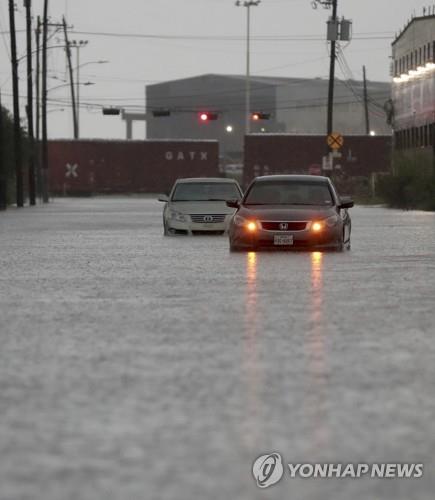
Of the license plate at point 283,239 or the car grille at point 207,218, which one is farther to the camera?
the car grille at point 207,218

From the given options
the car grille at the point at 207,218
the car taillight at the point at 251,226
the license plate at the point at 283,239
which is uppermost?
the car taillight at the point at 251,226

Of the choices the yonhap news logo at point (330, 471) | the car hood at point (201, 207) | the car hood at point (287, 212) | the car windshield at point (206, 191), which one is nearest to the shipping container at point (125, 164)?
the car windshield at point (206, 191)

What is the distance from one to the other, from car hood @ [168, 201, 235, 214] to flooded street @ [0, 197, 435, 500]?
1378cm

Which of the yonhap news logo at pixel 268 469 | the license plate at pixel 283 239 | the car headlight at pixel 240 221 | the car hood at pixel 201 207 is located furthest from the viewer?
the car hood at pixel 201 207

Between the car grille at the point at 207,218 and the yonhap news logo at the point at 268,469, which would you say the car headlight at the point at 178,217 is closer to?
the car grille at the point at 207,218

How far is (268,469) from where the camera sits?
7383 millimetres

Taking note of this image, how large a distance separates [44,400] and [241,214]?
18299 millimetres

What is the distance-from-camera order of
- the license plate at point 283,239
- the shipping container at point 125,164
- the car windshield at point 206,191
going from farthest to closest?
the shipping container at point 125,164, the car windshield at point 206,191, the license plate at point 283,239

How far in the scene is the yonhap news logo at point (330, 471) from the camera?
23.8 ft

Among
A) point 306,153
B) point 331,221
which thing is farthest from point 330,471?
point 306,153

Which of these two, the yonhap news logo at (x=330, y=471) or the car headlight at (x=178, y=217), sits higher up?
the yonhap news logo at (x=330, y=471)

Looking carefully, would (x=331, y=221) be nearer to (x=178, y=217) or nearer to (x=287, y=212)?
(x=287, y=212)

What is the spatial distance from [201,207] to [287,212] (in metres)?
8.67

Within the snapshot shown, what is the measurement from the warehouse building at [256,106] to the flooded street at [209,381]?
465 ft
